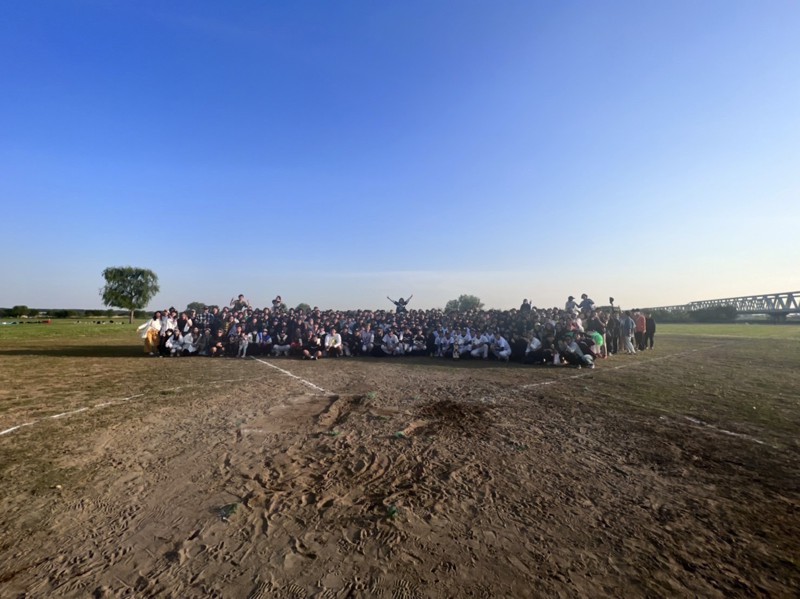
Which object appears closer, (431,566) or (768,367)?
(431,566)

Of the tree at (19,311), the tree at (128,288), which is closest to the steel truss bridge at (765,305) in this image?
the tree at (128,288)

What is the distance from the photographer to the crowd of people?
1482 centimetres

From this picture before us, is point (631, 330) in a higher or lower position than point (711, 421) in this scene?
higher

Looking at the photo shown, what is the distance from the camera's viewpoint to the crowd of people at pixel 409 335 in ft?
48.6

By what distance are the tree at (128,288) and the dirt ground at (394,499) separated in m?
57.9

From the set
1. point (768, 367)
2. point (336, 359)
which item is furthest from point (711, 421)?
point (336, 359)

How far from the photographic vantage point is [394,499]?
13.5ft

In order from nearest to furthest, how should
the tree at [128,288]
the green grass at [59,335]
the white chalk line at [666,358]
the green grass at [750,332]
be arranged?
the white chalk line at [666,358] → the green grass at [59,335] → the green grass at [750,332] → the tree at [128,288]

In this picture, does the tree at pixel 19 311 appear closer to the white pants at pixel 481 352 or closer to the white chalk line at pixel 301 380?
the white chalk line at pixel 301 380

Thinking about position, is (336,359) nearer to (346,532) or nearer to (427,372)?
(427,372)

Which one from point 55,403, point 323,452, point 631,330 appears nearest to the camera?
point 323,452

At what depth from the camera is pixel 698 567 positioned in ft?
10.0

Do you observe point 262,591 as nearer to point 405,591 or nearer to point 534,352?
point 405,591

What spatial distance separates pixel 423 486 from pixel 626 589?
2.12 metres
